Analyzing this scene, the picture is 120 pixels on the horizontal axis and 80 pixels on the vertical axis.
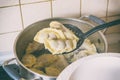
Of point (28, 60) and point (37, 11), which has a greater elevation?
point (37, 11)

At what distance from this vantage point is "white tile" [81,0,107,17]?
3.21ft

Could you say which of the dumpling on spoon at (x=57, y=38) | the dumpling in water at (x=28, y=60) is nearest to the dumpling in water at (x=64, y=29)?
the dumpling on spoon at (x=57, y=38)

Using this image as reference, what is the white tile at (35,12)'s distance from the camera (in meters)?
0.93

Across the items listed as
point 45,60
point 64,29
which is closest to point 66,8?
point 64,29

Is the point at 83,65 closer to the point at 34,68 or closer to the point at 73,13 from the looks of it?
the point at 34,68

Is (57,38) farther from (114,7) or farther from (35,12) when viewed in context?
(114,7)

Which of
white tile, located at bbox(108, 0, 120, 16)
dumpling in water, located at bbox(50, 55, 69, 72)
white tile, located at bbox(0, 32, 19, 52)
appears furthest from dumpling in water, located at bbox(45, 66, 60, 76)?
white tile, located at bbox(108, 0, 120, 16)

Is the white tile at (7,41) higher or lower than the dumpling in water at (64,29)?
lower

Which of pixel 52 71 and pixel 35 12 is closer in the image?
pixel 52 71

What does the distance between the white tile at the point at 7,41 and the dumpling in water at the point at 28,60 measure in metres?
0.15

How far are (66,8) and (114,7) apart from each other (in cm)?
17

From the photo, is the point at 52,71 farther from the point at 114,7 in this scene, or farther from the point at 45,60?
the point at 114,7

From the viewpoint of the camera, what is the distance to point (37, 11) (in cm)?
95

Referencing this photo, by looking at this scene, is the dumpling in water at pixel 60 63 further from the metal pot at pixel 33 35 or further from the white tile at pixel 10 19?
the white tile at pixel 10 19
